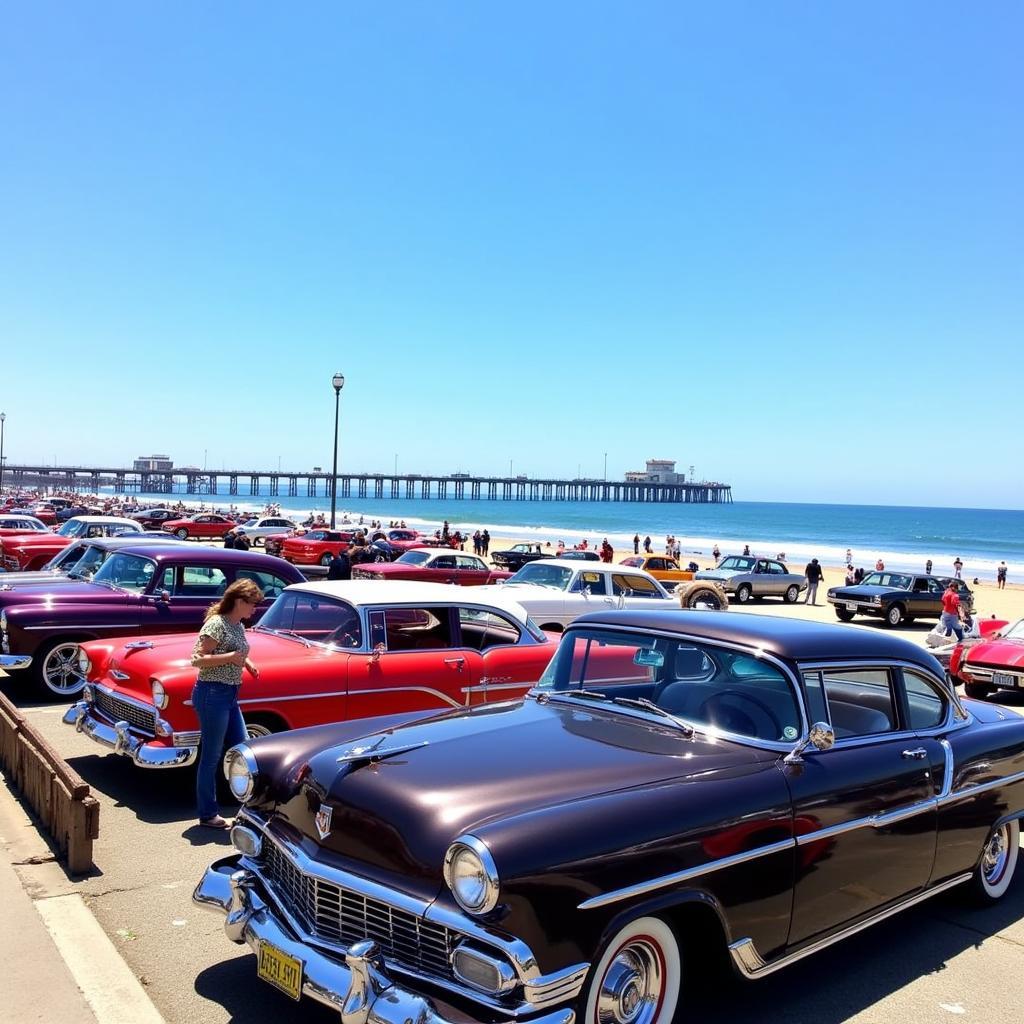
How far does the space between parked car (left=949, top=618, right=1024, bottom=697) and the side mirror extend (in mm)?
9564

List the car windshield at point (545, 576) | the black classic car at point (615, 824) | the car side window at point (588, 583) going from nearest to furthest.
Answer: the black classic car at point (615, 824) < the car side window at point (588, 583) < the car windshield at point (545, 576)

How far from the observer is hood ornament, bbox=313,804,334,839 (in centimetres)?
369

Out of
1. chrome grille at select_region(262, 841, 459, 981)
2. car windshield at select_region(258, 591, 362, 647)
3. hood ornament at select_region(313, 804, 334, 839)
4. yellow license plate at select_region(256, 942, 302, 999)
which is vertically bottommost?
yellow license plate at select_region(256, 942, 302, 999)

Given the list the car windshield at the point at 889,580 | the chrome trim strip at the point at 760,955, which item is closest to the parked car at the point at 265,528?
the car windshield at the point at 889,580

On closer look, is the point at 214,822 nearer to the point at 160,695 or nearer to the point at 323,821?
the point at 160,695

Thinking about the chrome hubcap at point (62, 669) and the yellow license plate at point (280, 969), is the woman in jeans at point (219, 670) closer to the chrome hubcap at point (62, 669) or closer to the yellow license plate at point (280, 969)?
the yellow license plate at point (280, 969)

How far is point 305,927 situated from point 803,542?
9508cm

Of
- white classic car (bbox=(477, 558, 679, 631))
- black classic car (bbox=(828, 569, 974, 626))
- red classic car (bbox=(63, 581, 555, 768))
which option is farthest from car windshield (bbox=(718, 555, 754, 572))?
red classic car (bbox=(63, 581, 555, 768))

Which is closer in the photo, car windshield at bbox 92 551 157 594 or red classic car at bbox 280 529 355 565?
car windshield at bbox 92 551 157 594

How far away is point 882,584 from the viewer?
2577 cm

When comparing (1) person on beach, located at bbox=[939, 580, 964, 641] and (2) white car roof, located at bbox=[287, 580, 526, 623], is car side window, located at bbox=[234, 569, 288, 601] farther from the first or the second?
(1) person on beach, located at bbox=[939, 580, 964, 641]

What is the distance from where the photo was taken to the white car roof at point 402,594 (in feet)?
24.4

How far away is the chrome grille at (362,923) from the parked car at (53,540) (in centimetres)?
1443

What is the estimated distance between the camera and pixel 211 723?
5973 millimetres
